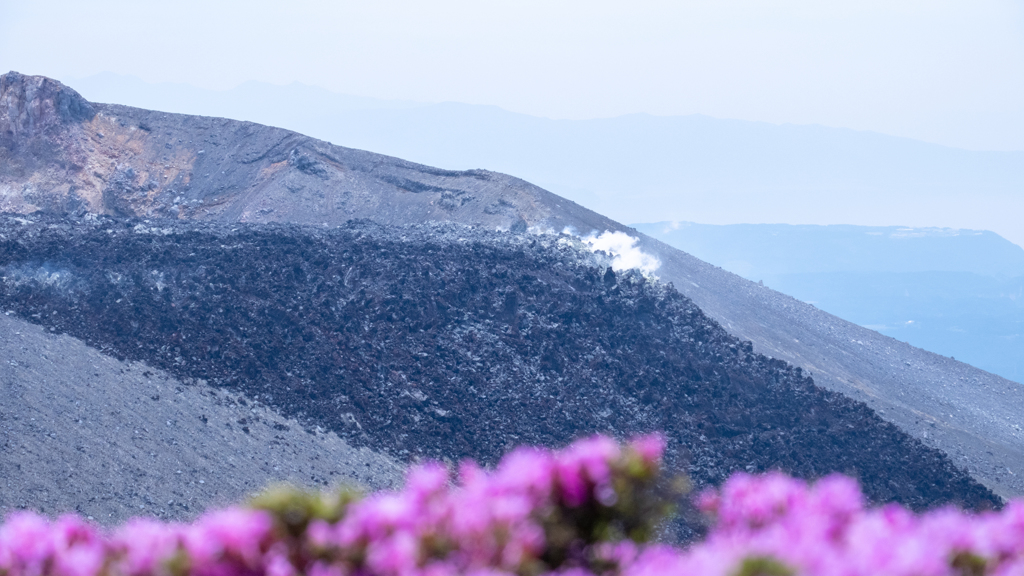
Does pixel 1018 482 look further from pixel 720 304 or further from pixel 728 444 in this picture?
pixel 720 304

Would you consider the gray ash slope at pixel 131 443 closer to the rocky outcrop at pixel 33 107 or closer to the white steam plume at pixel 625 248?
the white steam plume at pixel 625 248

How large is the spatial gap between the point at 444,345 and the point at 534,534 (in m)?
19.0

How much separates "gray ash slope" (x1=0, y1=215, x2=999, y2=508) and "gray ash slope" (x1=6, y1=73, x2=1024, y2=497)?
7.04 metres

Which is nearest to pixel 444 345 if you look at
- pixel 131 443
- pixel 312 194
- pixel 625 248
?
pixel 131 443

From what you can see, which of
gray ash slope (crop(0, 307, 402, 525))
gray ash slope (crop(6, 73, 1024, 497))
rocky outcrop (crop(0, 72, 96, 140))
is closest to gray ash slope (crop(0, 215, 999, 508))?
gray ash slope (crop(0, 307, 402, 525))

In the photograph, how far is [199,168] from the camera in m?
41.8

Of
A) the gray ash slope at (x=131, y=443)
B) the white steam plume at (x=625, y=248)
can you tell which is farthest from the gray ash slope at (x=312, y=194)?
the gray ash slope at (x=131, y=443)

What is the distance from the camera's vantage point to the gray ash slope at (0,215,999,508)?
1927 centimetres

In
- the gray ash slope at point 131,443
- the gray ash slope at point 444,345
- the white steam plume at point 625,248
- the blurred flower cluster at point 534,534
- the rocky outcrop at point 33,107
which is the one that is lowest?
the gray ash slope at point 131,443

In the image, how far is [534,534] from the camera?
2951 millimetres

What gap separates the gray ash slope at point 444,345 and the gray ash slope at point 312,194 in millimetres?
7041

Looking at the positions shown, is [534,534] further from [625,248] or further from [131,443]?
[625,248]

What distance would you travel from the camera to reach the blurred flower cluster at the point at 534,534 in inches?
108

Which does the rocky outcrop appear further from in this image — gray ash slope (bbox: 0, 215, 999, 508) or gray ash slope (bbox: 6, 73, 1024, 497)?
gray ash slope (bbox: 0, 215, 999, 508)
